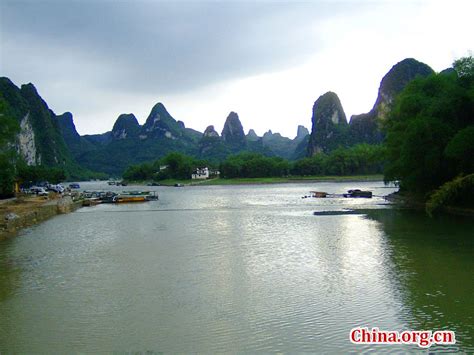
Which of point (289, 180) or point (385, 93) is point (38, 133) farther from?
point (385, 93)

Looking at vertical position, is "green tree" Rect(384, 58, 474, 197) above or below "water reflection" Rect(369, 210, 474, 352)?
above

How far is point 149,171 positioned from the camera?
160500 mm

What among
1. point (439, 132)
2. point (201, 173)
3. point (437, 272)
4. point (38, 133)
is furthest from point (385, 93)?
point (437, 272)

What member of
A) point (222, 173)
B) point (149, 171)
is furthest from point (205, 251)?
point (149, 171)

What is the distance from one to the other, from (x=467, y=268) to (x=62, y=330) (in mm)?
12959

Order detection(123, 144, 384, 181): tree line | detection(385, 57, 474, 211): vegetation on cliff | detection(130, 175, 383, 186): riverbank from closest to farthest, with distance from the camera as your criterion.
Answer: detection(385, 57, 474, 211): vegetation on cliff
detection(130, 175, 383, 186): riverbank
detection(123, 144, 384, 181): tree line

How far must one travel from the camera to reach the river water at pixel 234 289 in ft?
33.0

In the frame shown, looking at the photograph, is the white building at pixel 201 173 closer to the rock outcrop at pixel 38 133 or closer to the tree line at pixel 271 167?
the tree line at pixel 271 167

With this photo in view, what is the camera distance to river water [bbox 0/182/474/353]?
10.1m

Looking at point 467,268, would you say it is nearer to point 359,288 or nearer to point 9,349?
point 359,288

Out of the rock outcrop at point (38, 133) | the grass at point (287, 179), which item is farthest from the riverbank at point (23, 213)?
the rock outcrop at point (38, 133)

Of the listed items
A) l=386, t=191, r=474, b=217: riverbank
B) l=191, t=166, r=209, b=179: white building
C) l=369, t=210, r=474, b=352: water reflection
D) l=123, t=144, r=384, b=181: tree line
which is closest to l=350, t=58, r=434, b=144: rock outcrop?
l=123, t=144, r=384, b=181: tree line

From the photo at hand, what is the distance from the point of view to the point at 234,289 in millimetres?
14141

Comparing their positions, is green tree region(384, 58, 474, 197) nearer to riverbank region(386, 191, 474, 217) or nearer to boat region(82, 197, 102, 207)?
riverbank region(386, 191, 474, 217)
